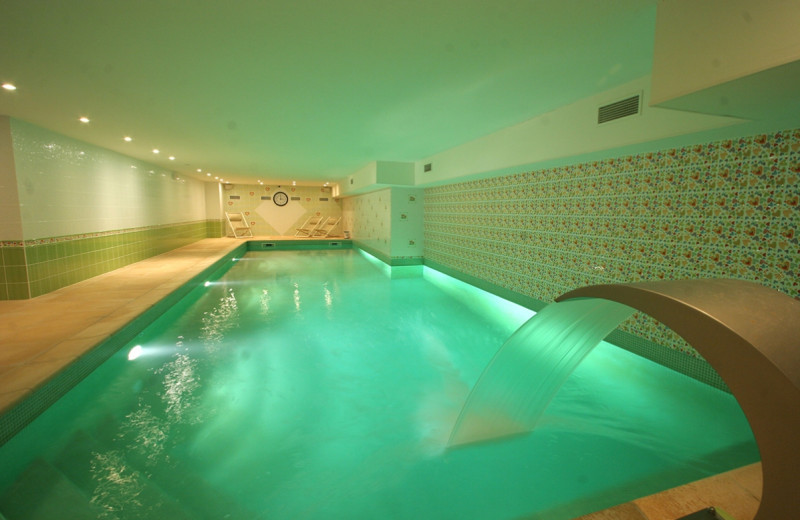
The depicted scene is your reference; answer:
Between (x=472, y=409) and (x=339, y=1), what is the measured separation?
2624 mm

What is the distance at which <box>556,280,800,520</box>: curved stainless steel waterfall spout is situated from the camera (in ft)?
3.58

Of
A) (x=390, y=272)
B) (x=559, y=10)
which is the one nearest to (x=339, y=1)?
(x=559, y=10)

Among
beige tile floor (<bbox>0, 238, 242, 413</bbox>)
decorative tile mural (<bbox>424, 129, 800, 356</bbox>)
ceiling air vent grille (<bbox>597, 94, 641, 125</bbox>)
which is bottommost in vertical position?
beige tile floor (<bbox>0, 238, 242, 413</bbox>)

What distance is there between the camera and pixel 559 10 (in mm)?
2051

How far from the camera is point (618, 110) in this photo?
3.15m

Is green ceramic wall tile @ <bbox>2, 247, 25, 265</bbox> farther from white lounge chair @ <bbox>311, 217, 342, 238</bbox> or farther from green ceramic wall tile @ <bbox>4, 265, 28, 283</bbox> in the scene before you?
white lounge chair @ <bbox>311, 217, 342, 238</bbox>

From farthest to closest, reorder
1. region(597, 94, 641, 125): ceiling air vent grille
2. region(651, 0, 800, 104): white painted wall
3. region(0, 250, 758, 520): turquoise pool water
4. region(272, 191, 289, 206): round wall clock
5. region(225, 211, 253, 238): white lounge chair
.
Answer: region(272, 191, 289, 206): round wall clock, region(225, 211, 253, 238): white lounge chair, region(597, 94, 641, 125): ceiling air vent grille, region(0, 250, 758, 520): turquoise pool water, region(651, 0, 800, 104): white painted wall

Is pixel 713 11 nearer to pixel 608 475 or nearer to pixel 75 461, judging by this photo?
pixel 608 475

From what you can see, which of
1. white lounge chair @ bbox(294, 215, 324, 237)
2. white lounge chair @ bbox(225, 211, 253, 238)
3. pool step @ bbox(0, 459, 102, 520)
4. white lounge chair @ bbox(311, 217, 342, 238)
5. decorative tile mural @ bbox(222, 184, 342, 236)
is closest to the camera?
pool step @ bbox(0, 459, 102, 520)

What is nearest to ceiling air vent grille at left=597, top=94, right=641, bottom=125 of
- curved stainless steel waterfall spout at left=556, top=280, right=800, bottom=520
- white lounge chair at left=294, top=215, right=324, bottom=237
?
curved stainless steel waterfall spout at left=556, top=280, right=800, bottom=520

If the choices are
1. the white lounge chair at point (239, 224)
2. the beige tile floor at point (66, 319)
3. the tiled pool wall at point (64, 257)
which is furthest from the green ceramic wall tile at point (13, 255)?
the white lounge chair at point (239, 224)

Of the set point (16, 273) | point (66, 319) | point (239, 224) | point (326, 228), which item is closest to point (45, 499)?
point (66, 319)

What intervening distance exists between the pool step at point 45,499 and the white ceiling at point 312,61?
8.34 feet

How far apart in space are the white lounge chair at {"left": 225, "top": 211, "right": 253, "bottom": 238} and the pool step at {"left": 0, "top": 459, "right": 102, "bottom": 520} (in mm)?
12156
